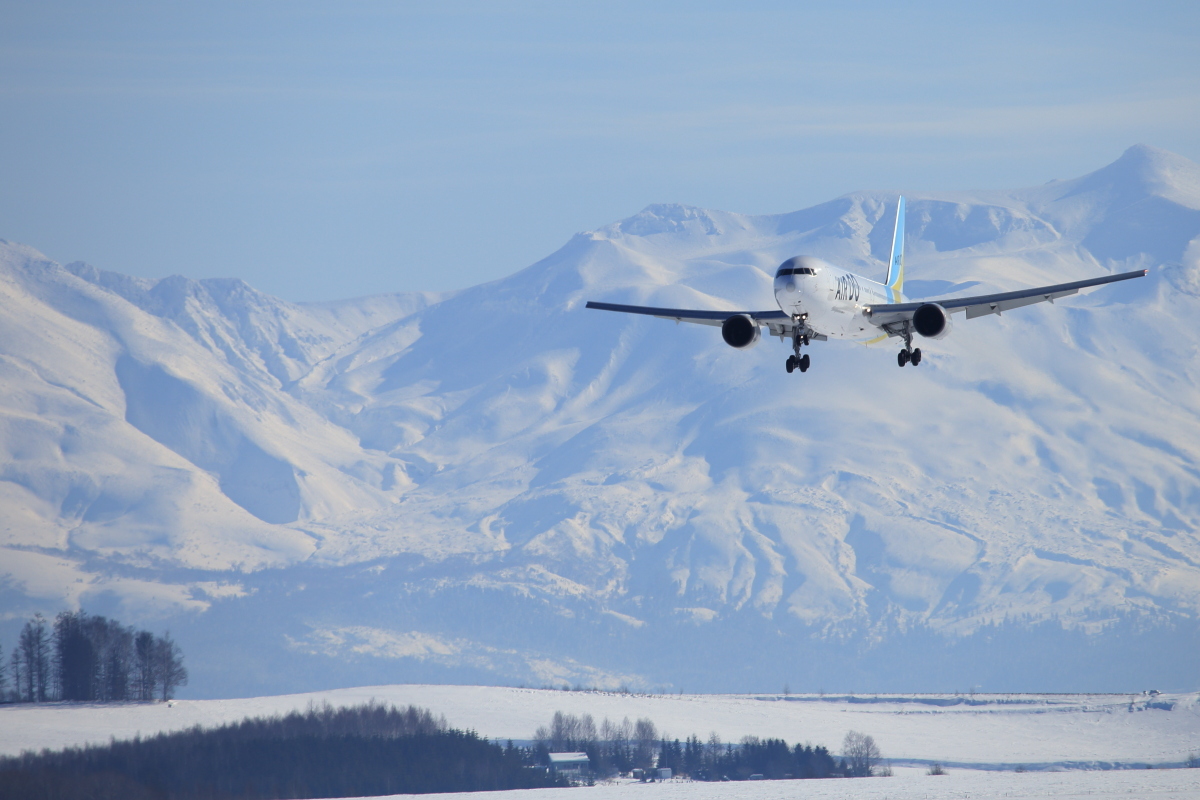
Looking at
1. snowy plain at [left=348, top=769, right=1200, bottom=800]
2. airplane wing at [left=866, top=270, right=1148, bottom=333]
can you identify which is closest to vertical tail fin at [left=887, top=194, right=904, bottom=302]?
airplane wing at [left=866, top=270, right=1148, bottom=333]

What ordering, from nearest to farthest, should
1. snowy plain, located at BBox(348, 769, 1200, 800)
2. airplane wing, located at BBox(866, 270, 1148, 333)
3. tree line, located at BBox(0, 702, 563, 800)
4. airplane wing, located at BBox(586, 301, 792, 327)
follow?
airplane wing, located at BBox(866, 270, 1148, 333) < airplane wing, located at BBox(586, 301, 792, 327) < snowy plain, located at BBox(348, 769, 1200, 800) < tree line, located at BBox(0, 702, 563, 800)

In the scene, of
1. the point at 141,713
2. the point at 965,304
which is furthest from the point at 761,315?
the point at 141,713

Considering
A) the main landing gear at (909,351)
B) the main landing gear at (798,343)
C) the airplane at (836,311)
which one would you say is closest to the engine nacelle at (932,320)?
the airplane at (836,311)

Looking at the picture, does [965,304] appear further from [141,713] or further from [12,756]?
[141,713]

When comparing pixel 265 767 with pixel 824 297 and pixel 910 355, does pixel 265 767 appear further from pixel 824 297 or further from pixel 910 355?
pixel 824 297

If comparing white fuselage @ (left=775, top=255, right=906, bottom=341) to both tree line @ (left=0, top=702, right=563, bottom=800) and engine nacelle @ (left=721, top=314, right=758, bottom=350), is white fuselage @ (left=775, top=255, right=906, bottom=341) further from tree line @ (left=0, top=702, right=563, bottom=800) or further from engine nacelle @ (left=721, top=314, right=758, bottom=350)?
tree line @ (left=0, top=702, right=563, bottom=800)

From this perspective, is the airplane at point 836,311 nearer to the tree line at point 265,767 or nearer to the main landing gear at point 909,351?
the main landing gear at point 909,351

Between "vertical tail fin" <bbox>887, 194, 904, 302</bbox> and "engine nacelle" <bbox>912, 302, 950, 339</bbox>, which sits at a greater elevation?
"vertical tail fin" <bbox>887, 194, 904, 302</bbox>
